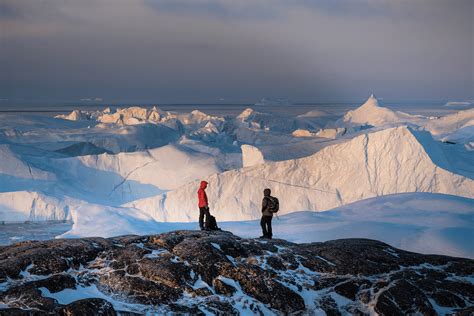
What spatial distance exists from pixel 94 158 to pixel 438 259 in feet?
179

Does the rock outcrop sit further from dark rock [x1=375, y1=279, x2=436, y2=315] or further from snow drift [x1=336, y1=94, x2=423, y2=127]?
snow drift [x1=336, y1=94, x2=423, y2=127]

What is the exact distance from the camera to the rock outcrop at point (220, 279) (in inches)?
434

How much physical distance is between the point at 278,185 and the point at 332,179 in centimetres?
391

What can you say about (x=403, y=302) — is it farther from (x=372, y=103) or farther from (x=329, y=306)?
(x=372, y=103)

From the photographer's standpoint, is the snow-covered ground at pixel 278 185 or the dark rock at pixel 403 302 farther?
the snow-covered ground at pixel 278 185

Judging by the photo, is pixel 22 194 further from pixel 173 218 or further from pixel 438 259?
pixel 438 259

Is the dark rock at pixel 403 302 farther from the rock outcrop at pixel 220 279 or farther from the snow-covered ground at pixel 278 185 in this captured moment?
the snow-covered ground at pixel 278 185

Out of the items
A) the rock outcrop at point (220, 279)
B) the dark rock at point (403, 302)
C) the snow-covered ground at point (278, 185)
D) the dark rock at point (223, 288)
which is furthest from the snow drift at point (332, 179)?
the dark rock at point (223, 288)

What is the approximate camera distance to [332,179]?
147 ft

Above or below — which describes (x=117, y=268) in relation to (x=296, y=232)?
above

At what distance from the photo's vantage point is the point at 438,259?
44.8 feet

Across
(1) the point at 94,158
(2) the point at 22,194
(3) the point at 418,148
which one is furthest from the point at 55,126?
(3) the point at 418,148

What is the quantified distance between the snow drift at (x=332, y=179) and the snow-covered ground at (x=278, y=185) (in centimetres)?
7

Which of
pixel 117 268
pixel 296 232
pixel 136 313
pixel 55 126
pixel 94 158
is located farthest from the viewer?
pixel 55 126
